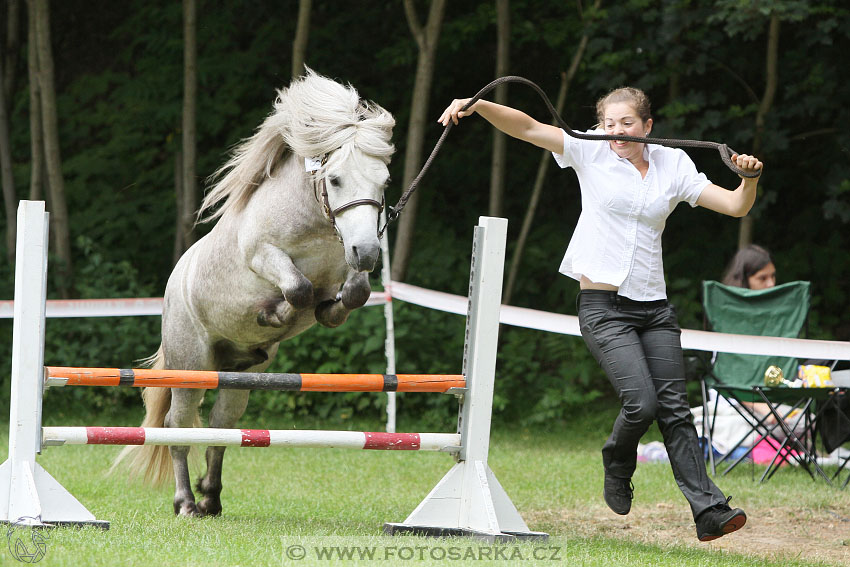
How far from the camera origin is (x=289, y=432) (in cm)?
394

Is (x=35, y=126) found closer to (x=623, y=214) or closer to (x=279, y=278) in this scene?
(x=279, y=278)

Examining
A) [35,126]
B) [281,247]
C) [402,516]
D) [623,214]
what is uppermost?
[35,126]

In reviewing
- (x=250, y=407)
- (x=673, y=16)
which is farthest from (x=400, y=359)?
(x=673, y=16)

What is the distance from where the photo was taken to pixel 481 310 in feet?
13.5

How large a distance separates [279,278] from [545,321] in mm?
2390

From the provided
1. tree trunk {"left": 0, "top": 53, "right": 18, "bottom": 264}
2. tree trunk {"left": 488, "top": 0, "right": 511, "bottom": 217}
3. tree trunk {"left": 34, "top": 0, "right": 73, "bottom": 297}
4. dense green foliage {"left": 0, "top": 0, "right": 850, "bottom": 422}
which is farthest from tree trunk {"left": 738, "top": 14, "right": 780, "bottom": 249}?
tree trunk {"left": 0, "top": 53, "right": 18, "bottom": 264}

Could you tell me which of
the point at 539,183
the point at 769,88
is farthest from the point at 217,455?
the point at 769,88

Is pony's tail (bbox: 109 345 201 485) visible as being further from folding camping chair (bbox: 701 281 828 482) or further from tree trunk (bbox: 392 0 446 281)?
tree trunk (bbox: 392 0 446 281)

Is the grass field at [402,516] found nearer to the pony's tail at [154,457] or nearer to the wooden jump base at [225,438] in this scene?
the pony's tail at [154,457]

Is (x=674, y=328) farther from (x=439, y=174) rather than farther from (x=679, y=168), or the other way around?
(x=439, y=174)

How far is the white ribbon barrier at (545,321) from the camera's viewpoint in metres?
5.48

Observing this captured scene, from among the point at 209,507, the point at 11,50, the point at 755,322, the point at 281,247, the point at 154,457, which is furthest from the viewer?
the point at 11,50

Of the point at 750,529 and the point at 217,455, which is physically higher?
the point at 217,455

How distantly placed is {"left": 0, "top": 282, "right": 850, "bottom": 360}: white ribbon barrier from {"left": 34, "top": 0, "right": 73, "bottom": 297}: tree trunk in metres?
2.57
